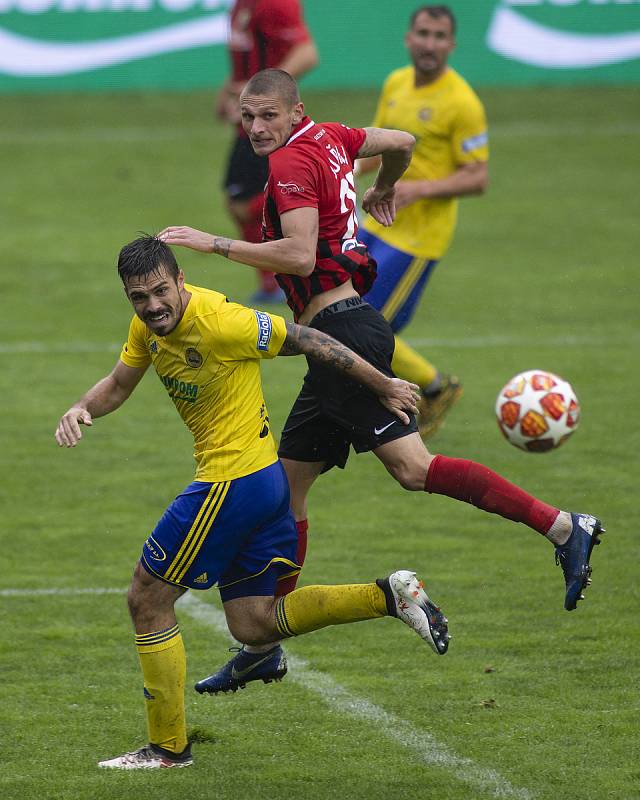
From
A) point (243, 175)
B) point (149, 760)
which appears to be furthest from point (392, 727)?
point (243, 175)

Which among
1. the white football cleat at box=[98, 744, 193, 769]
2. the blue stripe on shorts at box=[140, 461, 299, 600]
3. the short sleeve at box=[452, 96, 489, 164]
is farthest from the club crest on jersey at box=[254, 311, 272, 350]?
the short sleeve at box=[452, 96, 489, 164]

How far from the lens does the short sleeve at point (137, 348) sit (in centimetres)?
571

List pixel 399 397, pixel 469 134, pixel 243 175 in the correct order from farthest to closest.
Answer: pixel 243 175
pixel 469 134
pixel 399 397

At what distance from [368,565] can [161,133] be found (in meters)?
16.1

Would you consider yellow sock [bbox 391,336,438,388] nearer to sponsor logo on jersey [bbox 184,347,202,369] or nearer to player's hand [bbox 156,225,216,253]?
player's hand [bbox 156,225,216,253]

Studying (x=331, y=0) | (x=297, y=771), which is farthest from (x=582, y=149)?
(x=297, y=771)

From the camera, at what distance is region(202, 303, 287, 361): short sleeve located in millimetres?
5559

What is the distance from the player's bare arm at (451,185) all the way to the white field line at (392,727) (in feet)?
11.7

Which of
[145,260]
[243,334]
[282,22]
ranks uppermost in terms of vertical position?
[282,22]

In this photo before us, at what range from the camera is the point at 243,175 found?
13172mm

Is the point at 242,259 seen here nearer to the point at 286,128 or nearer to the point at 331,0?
the point at 286,128

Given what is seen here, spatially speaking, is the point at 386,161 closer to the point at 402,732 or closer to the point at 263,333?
the point at 263,333

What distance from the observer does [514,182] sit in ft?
68.7

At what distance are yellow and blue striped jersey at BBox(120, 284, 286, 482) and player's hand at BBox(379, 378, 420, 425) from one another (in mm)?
574
